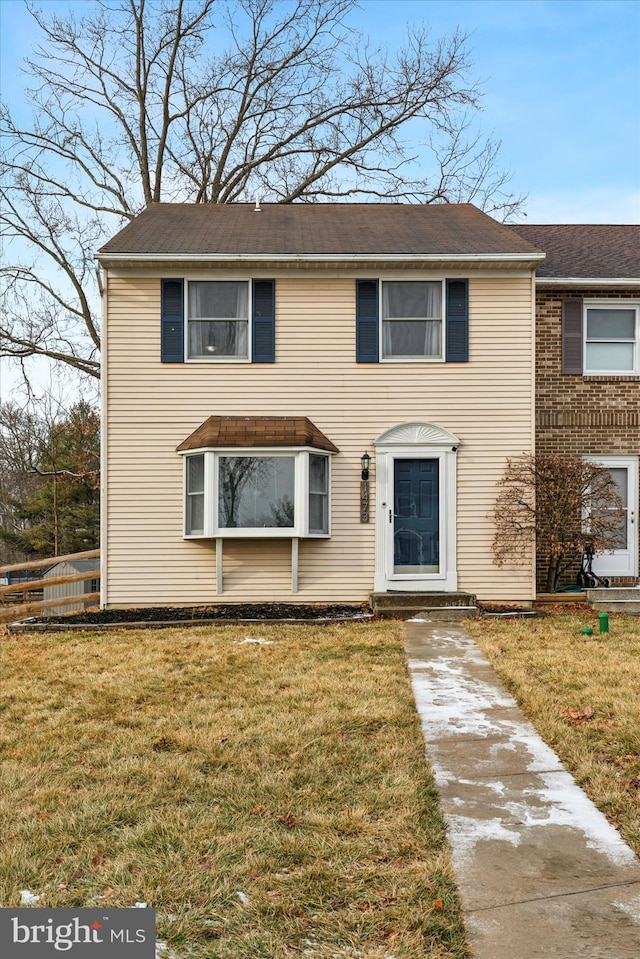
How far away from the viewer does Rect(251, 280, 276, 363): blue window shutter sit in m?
11.4

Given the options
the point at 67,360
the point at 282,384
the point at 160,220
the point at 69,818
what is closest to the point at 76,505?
the point at 67,360

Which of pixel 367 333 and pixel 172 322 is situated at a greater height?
pixel 172 322

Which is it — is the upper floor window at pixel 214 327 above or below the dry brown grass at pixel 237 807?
above

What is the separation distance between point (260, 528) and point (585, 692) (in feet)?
19.2

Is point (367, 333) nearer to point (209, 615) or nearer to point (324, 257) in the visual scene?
point (324, 257)

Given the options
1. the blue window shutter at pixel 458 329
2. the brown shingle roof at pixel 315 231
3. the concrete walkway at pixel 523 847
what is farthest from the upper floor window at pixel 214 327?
the concrete walkway at pixel 523 847

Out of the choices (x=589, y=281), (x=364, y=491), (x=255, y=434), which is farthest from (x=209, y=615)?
(x=589, y=281)

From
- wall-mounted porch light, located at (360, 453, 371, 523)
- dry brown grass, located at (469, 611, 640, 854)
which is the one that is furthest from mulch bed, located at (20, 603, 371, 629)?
dry brown grass, located at (469, 611, 640, 854)

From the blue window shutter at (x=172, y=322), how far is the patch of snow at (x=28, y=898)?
8.98 meters

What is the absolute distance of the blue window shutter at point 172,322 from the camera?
37.5 ft

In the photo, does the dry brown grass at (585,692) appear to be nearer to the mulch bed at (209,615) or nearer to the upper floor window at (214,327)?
the mulch bed at (209,615)

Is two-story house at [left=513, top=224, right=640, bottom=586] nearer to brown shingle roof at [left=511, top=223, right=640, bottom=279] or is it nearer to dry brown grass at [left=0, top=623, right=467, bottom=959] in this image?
brown shingle roof at [left=511, top=223, right=640, bottom=279]

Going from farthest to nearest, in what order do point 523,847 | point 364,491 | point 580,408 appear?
point 580,408 → point 364,491 → point 523,847

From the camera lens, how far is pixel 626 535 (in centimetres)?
1234
